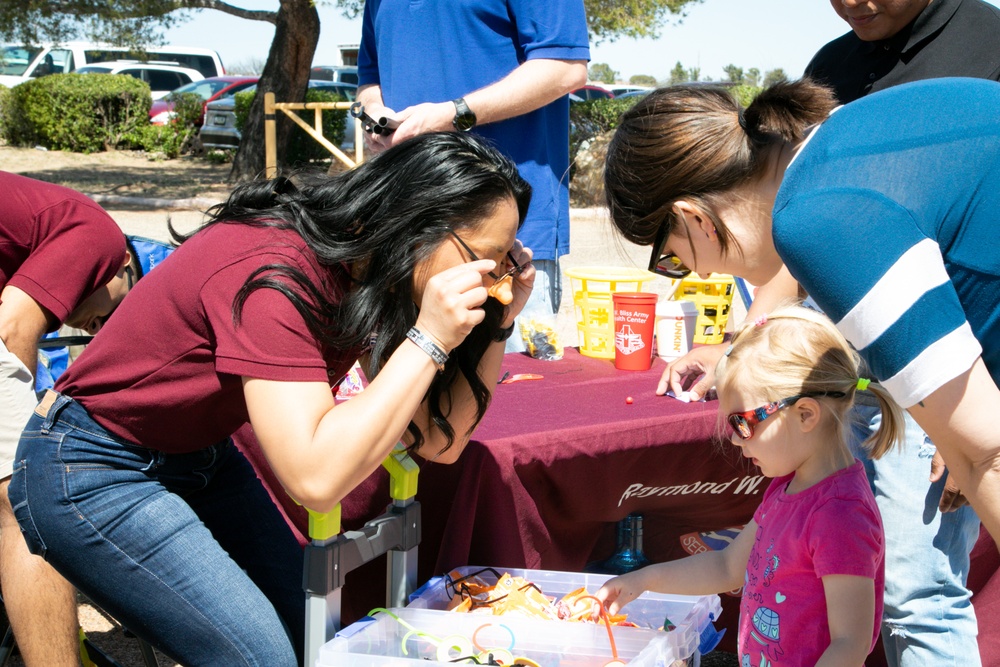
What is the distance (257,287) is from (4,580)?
3.61 ft

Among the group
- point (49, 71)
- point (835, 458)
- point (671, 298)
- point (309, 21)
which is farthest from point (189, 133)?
point (835, 458)

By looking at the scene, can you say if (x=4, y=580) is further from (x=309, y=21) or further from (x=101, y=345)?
(x=309, y=21)

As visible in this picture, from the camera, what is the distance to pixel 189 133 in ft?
60.1

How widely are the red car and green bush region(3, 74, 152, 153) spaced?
2.01 feet

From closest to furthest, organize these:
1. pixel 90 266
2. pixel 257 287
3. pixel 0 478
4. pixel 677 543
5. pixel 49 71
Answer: pixel 257 287 → pixel 0 478 → pixel 90 266 → pixel 677 543 → pixel 49 71

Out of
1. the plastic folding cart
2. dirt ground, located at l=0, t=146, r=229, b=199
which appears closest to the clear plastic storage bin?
the plastic folding cart

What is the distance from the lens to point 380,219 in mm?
1754

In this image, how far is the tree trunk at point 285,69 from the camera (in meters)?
12.2

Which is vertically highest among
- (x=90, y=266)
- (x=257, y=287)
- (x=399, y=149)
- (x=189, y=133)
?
(x=399, y=149)

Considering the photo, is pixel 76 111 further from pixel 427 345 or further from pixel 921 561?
pixel 921 561

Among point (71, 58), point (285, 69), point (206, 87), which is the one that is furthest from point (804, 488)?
point (71, 58)

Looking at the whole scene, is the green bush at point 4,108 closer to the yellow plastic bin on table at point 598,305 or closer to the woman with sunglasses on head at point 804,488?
the yellow plastic bin on table at point 598,305

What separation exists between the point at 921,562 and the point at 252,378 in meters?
1.39

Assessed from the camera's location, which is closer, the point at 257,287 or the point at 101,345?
the point at 257,287
